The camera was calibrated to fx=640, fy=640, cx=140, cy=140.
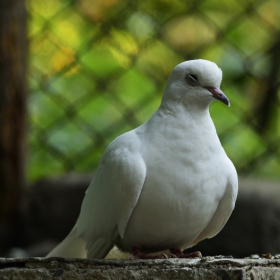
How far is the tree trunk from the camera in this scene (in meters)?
4.20

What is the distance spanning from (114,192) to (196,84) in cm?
49

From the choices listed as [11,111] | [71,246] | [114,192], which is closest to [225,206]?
[114,192]

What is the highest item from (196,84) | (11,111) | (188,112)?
(196,84)

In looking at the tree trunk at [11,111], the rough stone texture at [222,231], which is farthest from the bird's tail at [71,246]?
the tree trunk at [11,111]

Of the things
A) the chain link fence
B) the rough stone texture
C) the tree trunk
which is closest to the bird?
the rough stone texture

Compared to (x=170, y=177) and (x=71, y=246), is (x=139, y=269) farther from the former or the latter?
(x=71, y=246)

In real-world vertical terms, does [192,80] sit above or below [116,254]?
above

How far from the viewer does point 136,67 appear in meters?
4.93

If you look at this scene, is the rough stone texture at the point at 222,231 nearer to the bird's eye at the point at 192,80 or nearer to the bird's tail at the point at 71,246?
the bird's tail at the point at 71,246

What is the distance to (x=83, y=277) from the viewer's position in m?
2.08

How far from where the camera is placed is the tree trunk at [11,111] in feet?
13.8

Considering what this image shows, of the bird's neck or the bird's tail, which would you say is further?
the bird's tail

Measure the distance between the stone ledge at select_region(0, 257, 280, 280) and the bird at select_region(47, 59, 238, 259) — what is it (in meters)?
0.19

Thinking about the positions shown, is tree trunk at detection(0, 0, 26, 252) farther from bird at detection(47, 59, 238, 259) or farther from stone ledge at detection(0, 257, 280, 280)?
stone ledge at detection(0, 257, 280, 280)
